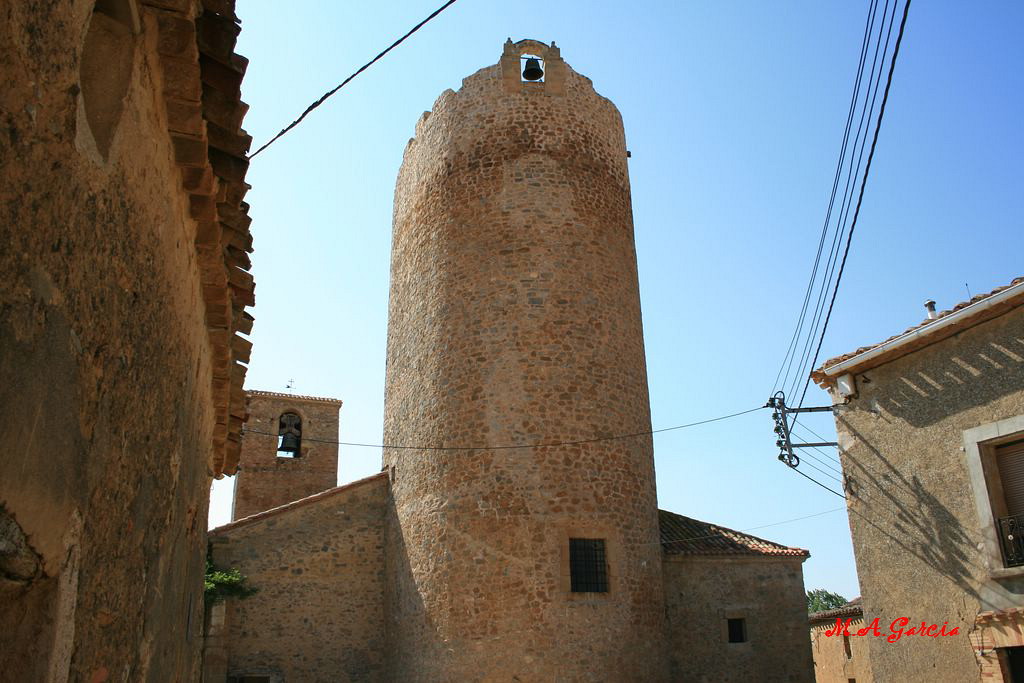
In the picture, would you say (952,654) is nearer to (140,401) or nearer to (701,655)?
(701,655)


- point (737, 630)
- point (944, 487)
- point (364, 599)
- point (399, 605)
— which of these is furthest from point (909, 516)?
point (364, 599)

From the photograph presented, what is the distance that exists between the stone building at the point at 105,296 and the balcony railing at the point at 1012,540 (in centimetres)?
883

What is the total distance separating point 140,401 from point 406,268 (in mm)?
13467

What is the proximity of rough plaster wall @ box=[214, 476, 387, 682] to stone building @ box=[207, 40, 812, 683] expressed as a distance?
0.11 feet

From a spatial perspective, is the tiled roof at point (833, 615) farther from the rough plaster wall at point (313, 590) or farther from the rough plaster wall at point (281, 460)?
the rough plaster wall at point (281, 460)

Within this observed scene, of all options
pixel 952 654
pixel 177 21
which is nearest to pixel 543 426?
pixel 952 654

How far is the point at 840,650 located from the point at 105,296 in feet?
84.7

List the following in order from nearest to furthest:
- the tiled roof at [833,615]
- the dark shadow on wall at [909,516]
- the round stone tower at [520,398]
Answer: the dark shadow on wall at [909,516], the round stone tower at [520,398], the tiled roof at [833,615]

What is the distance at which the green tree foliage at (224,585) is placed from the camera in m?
14.6

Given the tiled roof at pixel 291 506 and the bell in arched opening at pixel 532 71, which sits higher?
the bell in arched opening at pixel 532 71

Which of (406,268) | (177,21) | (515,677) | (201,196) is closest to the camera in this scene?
(177,21)

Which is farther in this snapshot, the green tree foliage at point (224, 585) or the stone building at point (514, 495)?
the green tree foliage at point (224, 585)

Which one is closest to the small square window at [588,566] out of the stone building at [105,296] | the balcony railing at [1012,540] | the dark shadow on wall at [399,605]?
the dark shadow on wall at [399,605]

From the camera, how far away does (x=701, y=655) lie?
14352mm
